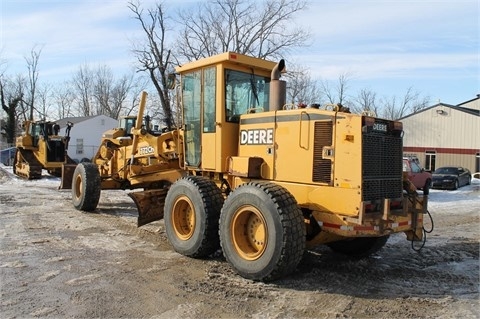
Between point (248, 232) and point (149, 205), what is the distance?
280cm

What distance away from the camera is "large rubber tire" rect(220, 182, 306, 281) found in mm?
5738

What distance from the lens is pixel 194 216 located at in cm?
729

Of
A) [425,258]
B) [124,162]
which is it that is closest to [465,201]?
[425,258]

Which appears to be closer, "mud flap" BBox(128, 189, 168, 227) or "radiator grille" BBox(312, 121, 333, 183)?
"radiator grille" BBox(312, 121, 333, 183)

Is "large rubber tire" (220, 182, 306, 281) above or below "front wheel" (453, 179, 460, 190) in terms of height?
above

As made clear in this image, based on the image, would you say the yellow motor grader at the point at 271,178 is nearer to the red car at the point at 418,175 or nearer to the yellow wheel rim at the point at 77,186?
the yellow wheel rim at the point at 77,186

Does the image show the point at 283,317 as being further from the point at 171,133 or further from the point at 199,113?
the point at 171,133

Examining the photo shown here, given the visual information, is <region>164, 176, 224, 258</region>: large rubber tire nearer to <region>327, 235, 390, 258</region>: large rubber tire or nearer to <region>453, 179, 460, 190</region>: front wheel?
<region>327, 235, 390, 258</region>: large rubber tire

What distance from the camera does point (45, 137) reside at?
829 inches

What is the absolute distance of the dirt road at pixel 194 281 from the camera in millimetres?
5055

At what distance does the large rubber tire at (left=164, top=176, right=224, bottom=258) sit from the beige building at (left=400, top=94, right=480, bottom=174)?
35.2 metres

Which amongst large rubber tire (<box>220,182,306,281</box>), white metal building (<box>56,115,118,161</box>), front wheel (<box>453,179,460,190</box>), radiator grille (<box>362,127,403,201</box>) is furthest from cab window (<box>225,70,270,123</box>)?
white metal building (<box>56,115,118,161</box>)

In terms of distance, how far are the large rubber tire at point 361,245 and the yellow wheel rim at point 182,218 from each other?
8.10ft

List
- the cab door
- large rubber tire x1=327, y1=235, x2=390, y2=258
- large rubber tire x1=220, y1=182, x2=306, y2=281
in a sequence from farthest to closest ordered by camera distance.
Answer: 1. the cab door
2. large rubber tire x1=327, y1=235, x2=390, y2=258
3. large rubber tire x1=220, y1=182, x2=306, y2=281
